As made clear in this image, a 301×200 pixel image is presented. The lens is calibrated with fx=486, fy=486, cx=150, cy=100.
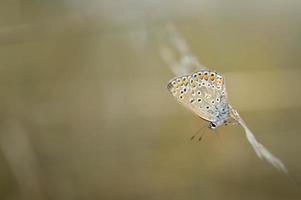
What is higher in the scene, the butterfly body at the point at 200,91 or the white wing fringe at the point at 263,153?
the white wing fringe at the point at 263,153

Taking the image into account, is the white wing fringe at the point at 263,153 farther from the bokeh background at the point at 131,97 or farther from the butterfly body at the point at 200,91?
the butterfly body at the point at 200,91

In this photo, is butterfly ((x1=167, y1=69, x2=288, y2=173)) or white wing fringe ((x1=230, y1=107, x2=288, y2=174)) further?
white wing fringe ((x1=230, y1=107, x2=288, y2=174))

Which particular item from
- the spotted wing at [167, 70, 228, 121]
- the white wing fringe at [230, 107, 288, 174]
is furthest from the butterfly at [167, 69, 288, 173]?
the white wing fringe at [230, 107, 288, 174]

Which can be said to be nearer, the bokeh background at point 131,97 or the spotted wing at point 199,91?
the spotted wing at point 199,91

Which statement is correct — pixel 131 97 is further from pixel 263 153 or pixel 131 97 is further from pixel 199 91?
pixel 199 91

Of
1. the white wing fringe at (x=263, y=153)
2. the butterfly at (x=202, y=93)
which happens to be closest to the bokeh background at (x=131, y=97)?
the white wing fringe at (x=263, y=153)

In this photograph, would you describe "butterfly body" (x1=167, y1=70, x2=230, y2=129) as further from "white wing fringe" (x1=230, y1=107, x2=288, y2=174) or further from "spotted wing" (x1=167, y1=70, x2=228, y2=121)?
"white wing fringe" (x1=230, y1=107, x2=288, y2=174)
